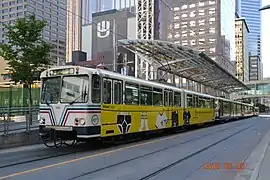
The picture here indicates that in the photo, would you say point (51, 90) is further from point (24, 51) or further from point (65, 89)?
point (24, 51)

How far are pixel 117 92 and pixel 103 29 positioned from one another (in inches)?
2676

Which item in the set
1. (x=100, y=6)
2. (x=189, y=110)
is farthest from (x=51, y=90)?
(x=100, y=6)

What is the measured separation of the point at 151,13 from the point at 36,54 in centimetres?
5635

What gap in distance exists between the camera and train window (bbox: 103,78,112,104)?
Answer: 14531 millimetres

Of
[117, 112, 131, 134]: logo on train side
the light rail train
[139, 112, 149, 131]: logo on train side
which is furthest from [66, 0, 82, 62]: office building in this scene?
[117, 112, 131, 134]: logo on train side

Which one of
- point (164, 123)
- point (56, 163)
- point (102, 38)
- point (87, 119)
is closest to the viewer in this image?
point (56, 163)

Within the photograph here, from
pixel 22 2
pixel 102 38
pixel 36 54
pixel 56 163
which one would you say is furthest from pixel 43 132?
pixel 102 38

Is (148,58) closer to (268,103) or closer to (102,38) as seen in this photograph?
(102,38)

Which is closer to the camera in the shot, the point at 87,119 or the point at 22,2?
the point at 87,119

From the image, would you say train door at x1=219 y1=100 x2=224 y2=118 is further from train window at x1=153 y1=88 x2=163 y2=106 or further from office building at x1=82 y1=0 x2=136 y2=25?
office building at x1=82 y1=0 x2=136 y2=25

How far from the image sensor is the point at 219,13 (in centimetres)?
8919

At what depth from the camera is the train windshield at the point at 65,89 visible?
13898 millimetres

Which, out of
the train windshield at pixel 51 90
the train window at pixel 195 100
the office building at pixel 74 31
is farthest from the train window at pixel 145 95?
the office building at pixel 74 31

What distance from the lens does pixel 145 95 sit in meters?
18.5
